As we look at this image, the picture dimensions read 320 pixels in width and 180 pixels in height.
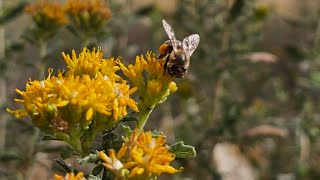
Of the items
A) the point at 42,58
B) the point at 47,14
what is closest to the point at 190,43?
the point at 47,14

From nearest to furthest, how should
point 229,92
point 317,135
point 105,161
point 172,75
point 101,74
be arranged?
point 105,161
point 101,74
point 172,75
point 317,135
point 229,92

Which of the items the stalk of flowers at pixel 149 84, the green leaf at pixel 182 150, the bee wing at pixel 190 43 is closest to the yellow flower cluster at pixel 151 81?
the stalk of flowers at pixel 149 84

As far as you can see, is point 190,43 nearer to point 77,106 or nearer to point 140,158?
point 77,106

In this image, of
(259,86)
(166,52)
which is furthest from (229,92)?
(166,52)

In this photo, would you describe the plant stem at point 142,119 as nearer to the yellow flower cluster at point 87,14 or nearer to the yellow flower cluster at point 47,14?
the yellow flower cluster at point 87,14

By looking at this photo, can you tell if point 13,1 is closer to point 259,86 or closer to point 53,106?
point 259,86
